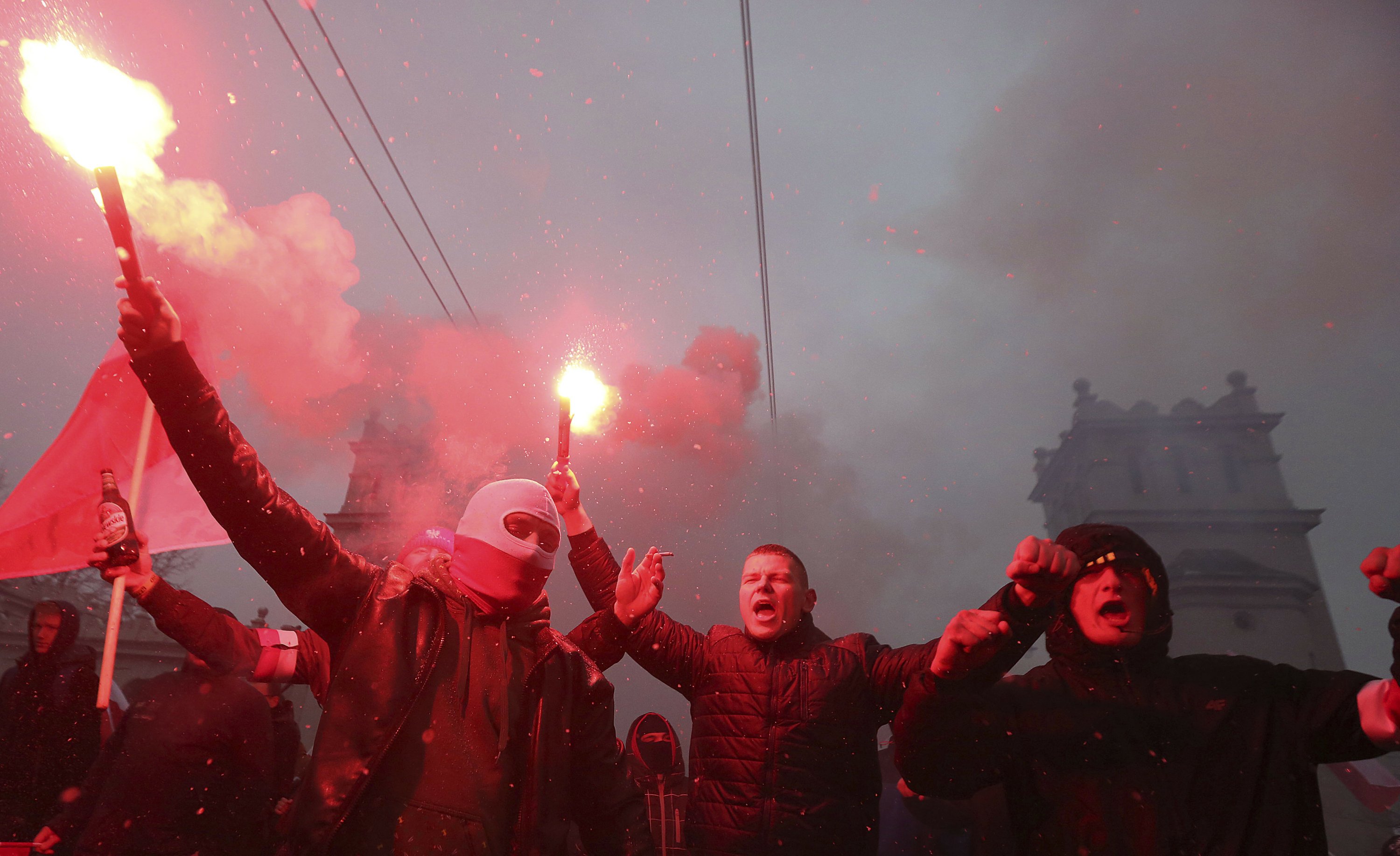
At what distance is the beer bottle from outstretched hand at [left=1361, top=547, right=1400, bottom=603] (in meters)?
4.50

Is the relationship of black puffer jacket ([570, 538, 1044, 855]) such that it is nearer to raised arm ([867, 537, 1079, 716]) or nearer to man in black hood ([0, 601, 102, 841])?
raised arm ([867, 537, 1079, 716])

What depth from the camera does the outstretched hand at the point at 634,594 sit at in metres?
3.40

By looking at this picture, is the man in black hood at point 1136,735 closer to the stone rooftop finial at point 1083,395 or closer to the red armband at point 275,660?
the red armband at point 275,660

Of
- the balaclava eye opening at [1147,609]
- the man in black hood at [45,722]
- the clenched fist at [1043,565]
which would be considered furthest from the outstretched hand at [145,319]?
the man in black hood at [45,722]

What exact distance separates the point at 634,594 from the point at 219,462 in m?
2.04

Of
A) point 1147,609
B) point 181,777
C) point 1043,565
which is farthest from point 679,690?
point 181,777

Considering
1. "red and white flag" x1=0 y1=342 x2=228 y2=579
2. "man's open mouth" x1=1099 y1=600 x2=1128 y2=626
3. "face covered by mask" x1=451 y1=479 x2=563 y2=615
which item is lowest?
"man's open mouth" x1=1099 y1=600 x2=1128 y2=626

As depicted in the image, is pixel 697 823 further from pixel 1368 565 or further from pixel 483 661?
pixel 1368 565

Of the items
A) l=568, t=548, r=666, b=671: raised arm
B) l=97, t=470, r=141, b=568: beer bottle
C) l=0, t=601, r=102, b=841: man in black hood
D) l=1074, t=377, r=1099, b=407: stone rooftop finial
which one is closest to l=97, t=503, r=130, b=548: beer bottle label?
l=97, t=470, r=141, b=568: beer bottle

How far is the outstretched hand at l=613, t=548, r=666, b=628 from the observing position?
3.40m

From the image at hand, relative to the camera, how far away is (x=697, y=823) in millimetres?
3244

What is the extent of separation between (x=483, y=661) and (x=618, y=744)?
773mm

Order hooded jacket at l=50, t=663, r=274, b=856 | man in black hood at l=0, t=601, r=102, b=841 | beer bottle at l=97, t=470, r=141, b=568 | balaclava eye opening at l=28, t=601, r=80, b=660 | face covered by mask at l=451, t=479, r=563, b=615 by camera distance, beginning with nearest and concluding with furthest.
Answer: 1. face covered by mask at l=451, t=479, r=563, b=615
2. beer bottle at l=97, t=470, r=141, b=568
3. hooded jacket at l=50, t=663, r=274, b=856
4. man in black hood at l=0, t=601, r=102, b=841
5. balaclava eye opening at l=28, t=601, r=80, b=660

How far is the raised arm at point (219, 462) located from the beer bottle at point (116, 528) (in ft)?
4.97
